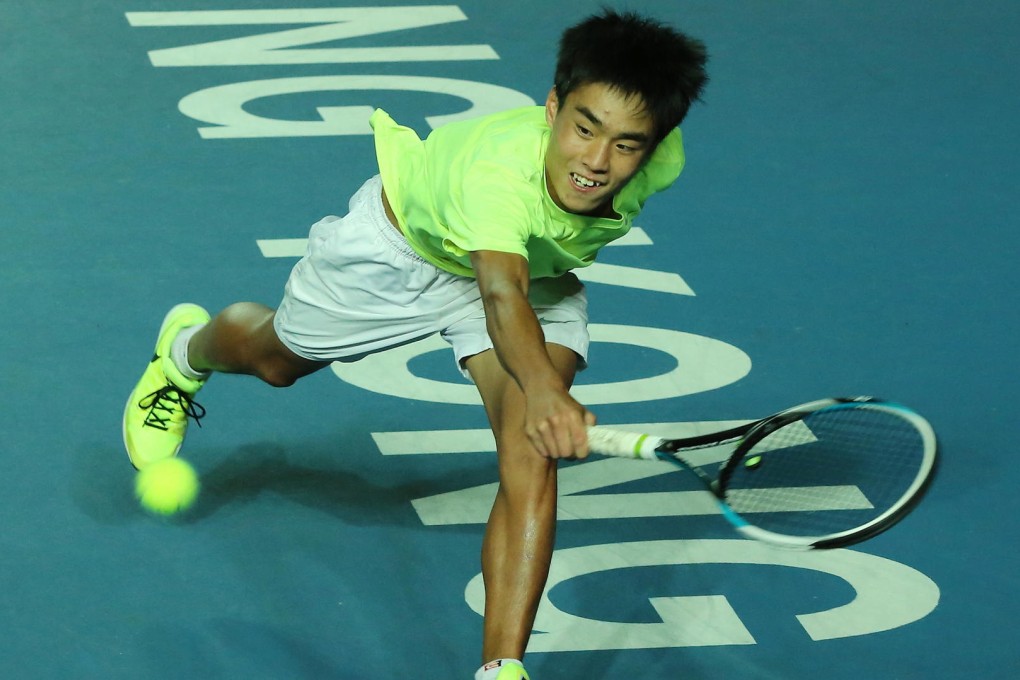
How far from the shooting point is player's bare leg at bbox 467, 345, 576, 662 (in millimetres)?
2934

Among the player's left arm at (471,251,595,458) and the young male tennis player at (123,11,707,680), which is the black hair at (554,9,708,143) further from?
the player's left arm at (471,251,595,458)

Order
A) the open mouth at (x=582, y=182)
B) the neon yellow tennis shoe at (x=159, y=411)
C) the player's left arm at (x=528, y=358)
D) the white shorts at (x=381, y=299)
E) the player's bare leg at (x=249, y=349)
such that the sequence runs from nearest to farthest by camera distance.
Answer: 1. the player's left arm at (x=528, y=358)
2. the open mouth at (x=582, y=182)
3. the white shorts at (x=381, y=299)
4. the player's bare leg at (x=249, y=349)
5. the neon yellow tennis shoe at (x=159, y=411)

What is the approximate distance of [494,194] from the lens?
9.71ft

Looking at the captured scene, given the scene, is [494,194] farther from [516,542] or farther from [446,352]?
[446,352]

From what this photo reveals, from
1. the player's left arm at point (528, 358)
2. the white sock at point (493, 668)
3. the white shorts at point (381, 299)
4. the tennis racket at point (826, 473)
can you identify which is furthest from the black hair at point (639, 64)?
the white sock at point (493, 668)

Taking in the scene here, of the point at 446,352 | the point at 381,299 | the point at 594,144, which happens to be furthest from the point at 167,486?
the point at 594,144

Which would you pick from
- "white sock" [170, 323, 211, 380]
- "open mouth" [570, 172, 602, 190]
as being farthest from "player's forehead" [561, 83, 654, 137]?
"white sock" [170, 323, 211, 380]

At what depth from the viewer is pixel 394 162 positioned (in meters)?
3.49

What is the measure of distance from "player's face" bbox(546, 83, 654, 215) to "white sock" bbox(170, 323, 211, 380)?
4.36ft

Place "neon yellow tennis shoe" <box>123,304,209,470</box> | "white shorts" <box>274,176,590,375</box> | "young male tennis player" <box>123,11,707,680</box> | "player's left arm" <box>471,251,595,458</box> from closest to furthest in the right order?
"player's left arm" <box>471,251,595,458</box>
"young male tennis player" <box>123,11,707,680</box>
"white shorts" <box>274,176,590,375</box>
"neon yellow tennis shoe" <box>123,304,209,470</box>

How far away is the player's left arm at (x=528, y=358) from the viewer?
2582mm

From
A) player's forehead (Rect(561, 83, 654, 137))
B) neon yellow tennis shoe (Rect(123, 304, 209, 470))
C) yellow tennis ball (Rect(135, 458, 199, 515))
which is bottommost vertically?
Answer: yellow tennis ball (Rect(135, 458, 199, 515))

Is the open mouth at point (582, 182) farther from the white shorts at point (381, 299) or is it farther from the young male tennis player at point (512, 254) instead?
the white shorts at point (381, 299)

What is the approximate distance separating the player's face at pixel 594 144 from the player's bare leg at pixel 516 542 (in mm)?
426
